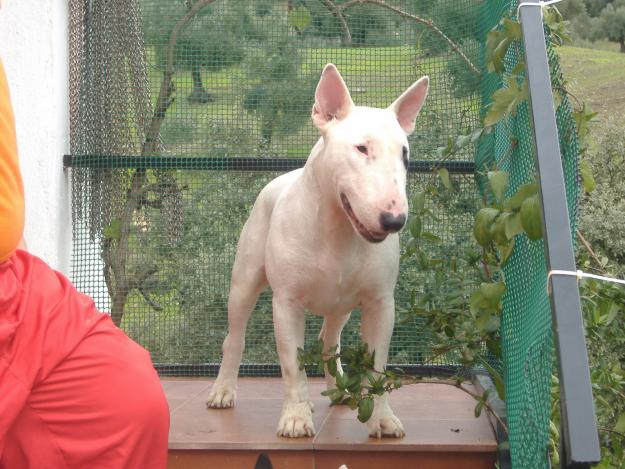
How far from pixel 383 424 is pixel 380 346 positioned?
0.98ft

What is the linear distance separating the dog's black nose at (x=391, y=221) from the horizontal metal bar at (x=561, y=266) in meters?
0.88

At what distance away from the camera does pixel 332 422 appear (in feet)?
13.2

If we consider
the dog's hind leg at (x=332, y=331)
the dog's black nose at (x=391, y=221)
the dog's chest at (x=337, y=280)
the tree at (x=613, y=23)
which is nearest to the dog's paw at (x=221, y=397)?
the dog's hind leg at (x=332, y=331)

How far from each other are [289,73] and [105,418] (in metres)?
3.28

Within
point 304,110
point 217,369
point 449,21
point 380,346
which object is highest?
point 449,21

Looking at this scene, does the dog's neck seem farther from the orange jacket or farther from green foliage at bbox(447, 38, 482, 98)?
green foliage at bbox(447, 38, 482, 98)

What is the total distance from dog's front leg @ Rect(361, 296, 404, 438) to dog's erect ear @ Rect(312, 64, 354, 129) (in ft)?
2.41

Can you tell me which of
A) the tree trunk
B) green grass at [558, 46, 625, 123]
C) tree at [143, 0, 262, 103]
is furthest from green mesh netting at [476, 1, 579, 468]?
green grass at [558, 46, 625, 123]

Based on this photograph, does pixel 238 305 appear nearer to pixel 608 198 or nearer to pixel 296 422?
pixel 296 422

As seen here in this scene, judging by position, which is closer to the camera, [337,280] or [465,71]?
[337,280]

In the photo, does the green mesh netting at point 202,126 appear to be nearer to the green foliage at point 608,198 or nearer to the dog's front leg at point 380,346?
the green foliage at point 608,198

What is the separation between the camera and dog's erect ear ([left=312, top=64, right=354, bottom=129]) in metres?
3.57

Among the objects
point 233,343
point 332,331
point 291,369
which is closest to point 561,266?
point 291,369

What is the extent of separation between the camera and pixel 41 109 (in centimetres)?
476
